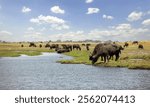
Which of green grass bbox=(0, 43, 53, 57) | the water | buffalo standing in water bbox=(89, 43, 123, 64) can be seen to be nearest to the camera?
the water

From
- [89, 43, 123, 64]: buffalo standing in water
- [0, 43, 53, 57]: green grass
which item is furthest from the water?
[0, 43, 53, 57]: green grass

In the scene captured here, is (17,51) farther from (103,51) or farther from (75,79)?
(75,79)

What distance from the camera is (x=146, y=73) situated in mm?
28062

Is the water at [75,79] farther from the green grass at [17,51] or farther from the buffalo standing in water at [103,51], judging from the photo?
the green grass at [17,51]

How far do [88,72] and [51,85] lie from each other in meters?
6.00

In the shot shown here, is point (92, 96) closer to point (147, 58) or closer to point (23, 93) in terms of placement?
point (23, 93)

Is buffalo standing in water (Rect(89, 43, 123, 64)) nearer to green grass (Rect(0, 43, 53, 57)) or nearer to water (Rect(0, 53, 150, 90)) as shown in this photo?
water (Rect(0, 53, 150, 90))

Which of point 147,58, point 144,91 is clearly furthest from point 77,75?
point 147,58

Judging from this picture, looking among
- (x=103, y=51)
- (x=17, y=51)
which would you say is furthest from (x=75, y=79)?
(x=17, y=51)

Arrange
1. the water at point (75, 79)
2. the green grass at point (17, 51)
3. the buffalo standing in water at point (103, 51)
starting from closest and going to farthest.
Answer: the water at point (75, 79)
the buffalo standing in water at point (103, 51)
the green grass at point (17, 51)

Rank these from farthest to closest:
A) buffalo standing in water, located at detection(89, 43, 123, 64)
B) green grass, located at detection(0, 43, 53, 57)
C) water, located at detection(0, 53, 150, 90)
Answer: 1. green grass, located at detection(0, 43, 53, 57)
2. buffalo standing in water, located at detection(89, 43, 123, 64)
3. water, located at detection(0, 53, 150, 90)

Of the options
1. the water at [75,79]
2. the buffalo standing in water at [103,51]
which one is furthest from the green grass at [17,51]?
the water at [75,79]

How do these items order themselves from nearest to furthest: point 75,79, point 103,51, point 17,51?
1. point 75,79
2. point 103,51
3. point 17,51

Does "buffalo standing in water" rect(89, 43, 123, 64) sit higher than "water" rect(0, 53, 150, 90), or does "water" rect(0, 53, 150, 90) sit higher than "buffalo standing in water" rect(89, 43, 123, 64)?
"buffalo standing in water" rect(89, 43, 123, 64)
